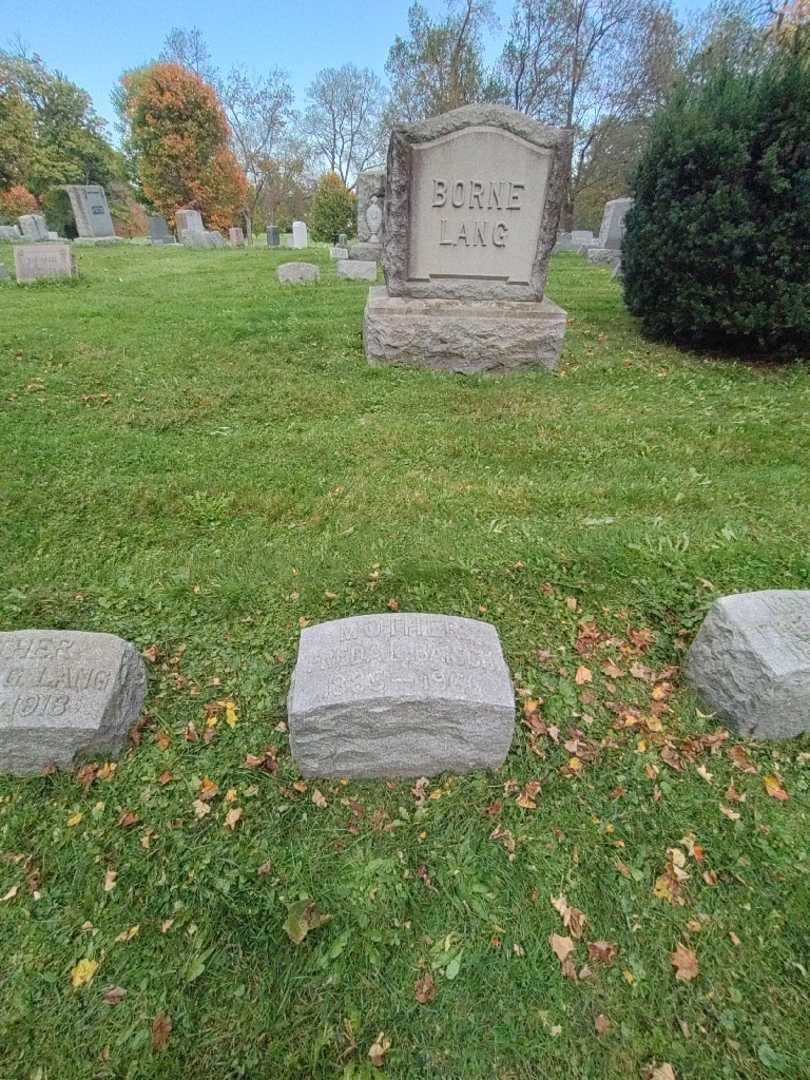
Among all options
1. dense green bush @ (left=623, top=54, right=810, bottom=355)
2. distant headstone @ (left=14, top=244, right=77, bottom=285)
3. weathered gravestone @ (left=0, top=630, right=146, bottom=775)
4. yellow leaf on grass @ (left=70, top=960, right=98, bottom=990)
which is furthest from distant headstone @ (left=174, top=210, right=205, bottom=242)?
yellow leaf on grass @ (left=70, top=960, right=98, bottom=990)

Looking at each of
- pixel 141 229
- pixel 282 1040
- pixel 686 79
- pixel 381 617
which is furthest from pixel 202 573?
pixel 141 229

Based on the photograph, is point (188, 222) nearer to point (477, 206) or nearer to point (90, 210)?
point (90, 210)

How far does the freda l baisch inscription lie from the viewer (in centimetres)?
548

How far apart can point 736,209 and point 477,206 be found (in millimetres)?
2574

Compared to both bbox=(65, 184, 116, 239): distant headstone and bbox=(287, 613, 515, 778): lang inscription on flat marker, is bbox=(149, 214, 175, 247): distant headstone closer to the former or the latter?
bbox=(65, 184, 116, 239): distant headstone

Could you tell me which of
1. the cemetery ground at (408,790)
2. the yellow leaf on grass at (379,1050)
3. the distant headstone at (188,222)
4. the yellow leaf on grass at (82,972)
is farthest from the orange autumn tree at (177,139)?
the yellow leaf on grass at (379,1050)

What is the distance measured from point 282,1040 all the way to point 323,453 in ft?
11.5

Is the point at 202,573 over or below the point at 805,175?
below

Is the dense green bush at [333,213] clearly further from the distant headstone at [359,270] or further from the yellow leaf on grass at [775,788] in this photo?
the yellow leaf on grass at [775,788]

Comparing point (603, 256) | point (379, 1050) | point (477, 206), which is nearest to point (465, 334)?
point (477, 206)

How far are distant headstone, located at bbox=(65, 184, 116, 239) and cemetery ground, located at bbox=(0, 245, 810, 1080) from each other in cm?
2432

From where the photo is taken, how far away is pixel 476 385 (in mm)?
5754

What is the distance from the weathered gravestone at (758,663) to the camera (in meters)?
2.32

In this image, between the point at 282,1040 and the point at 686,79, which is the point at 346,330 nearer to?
the point at 686,79
